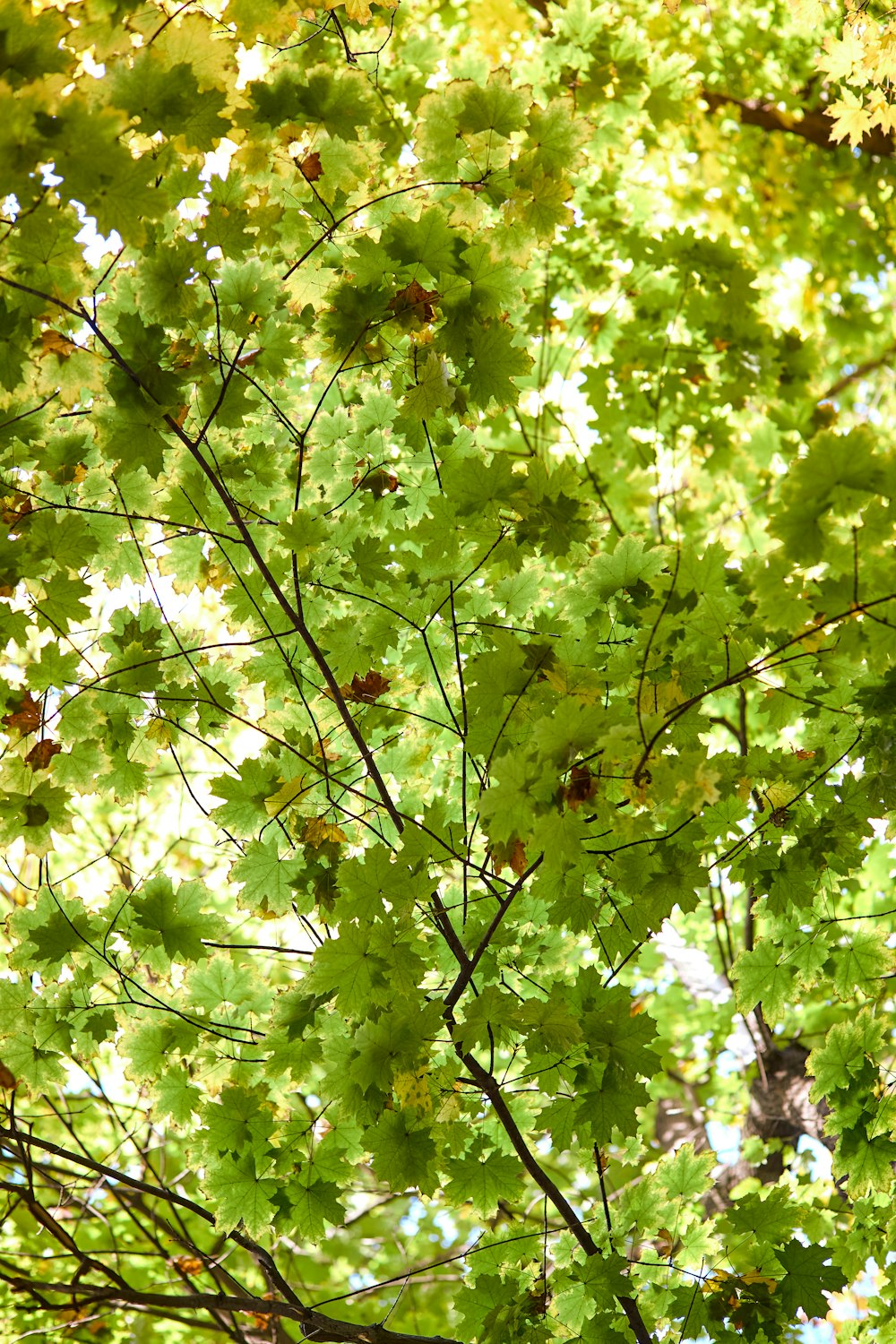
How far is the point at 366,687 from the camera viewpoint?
2.41 metres

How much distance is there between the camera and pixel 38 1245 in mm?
5070

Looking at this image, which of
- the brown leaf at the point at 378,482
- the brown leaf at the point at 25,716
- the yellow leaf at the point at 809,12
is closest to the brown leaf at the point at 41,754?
the brown leaf at the point at 25,716

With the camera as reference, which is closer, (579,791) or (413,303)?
(579,791)

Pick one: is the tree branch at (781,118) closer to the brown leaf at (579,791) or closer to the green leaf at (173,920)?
the brown leaf at (579,791)

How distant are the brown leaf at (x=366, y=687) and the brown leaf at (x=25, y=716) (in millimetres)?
725

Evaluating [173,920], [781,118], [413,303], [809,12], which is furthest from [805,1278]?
→ [781,118]

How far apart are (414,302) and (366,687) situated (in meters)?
0.92

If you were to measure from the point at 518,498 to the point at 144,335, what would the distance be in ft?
2.67

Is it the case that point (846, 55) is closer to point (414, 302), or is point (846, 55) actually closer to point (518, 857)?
point (414, 302)

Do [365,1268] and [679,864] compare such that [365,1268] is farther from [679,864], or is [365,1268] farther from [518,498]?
[518,498]

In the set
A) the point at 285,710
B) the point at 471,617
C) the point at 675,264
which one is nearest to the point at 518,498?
the point at 471,617

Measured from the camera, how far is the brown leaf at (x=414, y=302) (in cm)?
200

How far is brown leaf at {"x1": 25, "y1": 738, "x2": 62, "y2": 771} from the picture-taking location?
2252mm

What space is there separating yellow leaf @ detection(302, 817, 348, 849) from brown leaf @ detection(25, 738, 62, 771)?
0.64 meters
